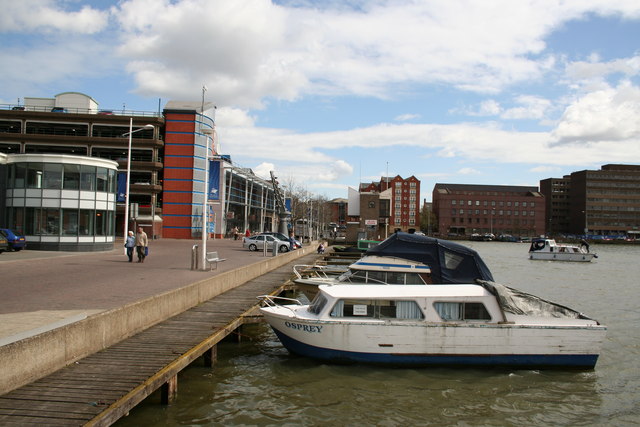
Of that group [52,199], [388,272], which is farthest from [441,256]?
[52,199]

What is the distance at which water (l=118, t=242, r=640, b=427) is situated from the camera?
9.56 m

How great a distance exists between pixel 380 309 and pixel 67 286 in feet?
33.6

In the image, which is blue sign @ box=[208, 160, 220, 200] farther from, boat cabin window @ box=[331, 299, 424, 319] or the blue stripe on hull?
the blue stripe on hull

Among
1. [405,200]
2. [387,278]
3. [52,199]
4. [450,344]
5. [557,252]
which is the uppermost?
[405,200]

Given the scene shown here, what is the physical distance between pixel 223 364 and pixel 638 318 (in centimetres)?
1842

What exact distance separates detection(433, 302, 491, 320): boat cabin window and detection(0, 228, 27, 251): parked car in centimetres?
2709

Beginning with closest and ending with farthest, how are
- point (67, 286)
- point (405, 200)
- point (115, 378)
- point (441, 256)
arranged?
1. point (115, 378)
2. point (67, 286)
3. point (441, 256)
4. point (405, 200)

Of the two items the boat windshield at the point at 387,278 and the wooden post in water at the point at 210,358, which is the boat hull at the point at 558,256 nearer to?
the boat windshield at the point at 387,278

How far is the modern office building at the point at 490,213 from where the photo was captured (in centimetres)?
15588

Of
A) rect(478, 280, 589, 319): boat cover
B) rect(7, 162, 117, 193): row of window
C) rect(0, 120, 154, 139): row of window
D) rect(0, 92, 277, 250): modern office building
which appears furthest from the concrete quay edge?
rect(0, 120, 154, 139): row of window

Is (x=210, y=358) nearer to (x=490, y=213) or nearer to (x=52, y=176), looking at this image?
(x=52, y=176)

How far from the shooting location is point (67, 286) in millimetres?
15656

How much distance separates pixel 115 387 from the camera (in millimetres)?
8109

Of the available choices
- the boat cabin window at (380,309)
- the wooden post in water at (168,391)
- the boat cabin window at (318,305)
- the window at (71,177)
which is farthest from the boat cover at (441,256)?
the window at (71,177)
